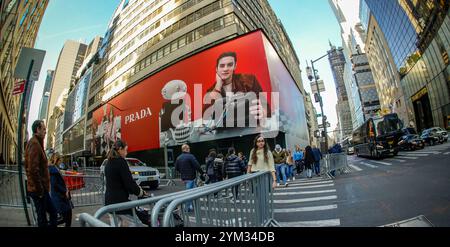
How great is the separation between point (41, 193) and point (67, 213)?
0.97m

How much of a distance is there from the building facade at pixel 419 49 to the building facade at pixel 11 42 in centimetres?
402

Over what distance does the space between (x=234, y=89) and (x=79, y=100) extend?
1285 centimetres

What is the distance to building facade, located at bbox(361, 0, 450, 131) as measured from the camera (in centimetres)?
227

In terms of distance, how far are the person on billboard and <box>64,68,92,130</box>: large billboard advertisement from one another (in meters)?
11.1

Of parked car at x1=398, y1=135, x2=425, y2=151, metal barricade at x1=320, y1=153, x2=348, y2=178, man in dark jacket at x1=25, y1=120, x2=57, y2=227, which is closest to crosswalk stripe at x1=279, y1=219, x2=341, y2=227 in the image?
man in dark jacket at x1=25, y1=120, x2=57, y2=227

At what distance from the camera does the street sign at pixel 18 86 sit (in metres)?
2.78

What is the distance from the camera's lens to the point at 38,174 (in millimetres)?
3102

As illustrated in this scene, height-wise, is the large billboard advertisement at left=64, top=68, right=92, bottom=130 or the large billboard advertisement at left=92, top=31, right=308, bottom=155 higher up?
the large billboard advertisement at left=92, top=31, right=308, bottom=155

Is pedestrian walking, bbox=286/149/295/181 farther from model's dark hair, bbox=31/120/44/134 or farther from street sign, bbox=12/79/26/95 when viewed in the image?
street sign, bbox=12/79/26/95

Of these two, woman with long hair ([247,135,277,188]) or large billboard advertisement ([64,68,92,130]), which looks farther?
woman with long hair ([247,135,277,188])

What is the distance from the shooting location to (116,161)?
9.73ft
